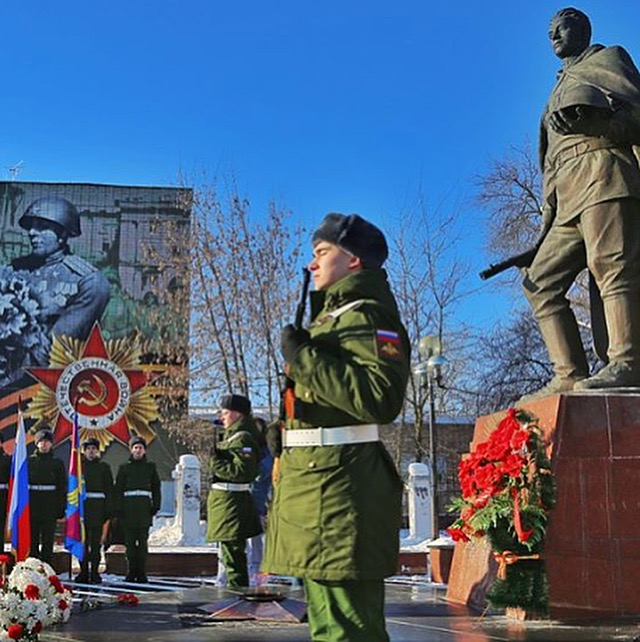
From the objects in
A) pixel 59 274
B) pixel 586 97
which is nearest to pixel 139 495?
pixel 586 97

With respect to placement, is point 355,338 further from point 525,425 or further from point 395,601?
point 395,601

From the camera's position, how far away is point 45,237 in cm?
2967

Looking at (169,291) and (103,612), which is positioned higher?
(169,291)

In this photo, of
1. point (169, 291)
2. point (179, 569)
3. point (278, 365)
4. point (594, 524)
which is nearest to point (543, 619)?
point (594, 524)

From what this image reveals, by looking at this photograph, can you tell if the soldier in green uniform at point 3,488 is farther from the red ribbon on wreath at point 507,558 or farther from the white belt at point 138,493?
the red ribbon on wreath at point 507,558

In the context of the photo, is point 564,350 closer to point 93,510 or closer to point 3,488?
point 93,510

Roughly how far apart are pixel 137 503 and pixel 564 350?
6.92m

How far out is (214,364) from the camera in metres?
25.3

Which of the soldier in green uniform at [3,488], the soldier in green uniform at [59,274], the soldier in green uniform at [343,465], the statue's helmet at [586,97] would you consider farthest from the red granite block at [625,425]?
the soldier in green uniform at [59,274]

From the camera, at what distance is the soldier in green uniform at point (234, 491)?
282 inches

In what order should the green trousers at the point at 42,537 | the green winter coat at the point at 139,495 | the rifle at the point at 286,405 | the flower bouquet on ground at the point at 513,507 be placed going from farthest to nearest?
the green winter coat at the point at 139,495
the green trousers at the point at 42,537
the flower bouquet on ground at the point at 513,507
the rifle at the point at 286,405

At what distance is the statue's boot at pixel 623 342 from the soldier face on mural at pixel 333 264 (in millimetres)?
2943

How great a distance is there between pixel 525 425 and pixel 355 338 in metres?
2.77

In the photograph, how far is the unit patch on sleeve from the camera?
2852 millimetres
